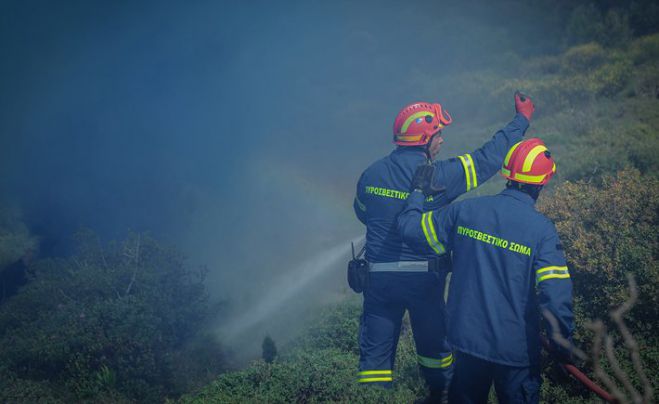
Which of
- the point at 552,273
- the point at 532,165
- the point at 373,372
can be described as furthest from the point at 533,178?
the point at 373,372

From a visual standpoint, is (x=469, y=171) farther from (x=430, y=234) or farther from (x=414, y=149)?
(x=430, y=234)

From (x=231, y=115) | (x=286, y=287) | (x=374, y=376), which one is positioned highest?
(x=231, y=115)

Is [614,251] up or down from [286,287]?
down

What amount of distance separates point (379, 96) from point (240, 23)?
40.0 feet

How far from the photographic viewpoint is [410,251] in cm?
400

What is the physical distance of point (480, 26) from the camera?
25.9 metres

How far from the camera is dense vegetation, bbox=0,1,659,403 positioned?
4.41m

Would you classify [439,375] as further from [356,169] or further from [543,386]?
[356,169]

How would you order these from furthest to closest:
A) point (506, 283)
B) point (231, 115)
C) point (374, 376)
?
point (231, 115) < point (374, 376) < point (506, 283)

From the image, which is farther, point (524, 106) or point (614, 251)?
point (614, 251)

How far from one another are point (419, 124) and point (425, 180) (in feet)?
2.24

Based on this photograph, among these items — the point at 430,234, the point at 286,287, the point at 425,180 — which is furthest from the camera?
the point at 286,287

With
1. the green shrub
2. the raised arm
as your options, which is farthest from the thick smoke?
the raised arm

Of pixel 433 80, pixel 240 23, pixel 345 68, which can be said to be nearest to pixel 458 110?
pixel 433 80
